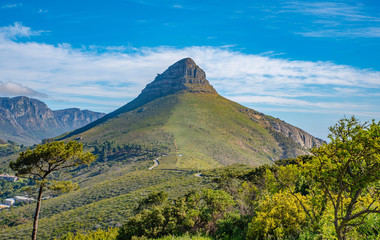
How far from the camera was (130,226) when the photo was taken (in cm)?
2138

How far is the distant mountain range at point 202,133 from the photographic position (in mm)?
103562

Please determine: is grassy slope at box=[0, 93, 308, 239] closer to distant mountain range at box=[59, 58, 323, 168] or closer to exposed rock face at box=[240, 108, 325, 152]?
distant mountain range at box=[59, 58, 323, 168]

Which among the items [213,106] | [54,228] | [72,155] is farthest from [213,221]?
[213,106]

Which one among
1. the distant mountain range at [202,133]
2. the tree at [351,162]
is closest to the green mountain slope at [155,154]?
the distant mountain range at [202,133]

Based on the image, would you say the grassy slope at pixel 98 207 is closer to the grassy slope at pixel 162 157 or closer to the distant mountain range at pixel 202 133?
the grassy slope at pixel 162 157

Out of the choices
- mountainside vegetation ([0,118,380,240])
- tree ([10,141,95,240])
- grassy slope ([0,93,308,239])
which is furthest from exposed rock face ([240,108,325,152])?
tree ([10,141,95,240])

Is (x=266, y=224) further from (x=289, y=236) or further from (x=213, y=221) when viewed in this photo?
(x=213, y=221)

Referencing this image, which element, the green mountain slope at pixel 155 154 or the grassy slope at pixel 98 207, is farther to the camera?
the green mountain slope at pixel 155 154

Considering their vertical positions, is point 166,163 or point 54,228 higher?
point 166,163

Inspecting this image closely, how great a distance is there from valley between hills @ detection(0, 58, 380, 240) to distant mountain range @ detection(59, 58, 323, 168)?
0.70m

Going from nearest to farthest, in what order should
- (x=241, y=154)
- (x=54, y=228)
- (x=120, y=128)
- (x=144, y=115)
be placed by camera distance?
(x=54, y=228) < (x=241, y=154) < (x=120, y=128) < (x=144, y=115)

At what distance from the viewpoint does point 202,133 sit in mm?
122875

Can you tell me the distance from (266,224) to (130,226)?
13.8 meters

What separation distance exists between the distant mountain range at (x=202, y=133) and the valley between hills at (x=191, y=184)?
0.70 meters
